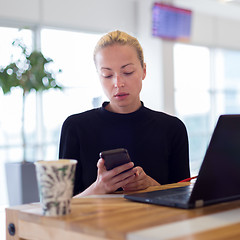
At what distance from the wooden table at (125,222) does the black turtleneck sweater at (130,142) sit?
68cm

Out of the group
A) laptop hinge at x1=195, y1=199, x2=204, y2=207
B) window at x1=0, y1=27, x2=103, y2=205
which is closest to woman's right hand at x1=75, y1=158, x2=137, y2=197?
laptop hinge at x1=195, y1=199, x2=204, y2=207

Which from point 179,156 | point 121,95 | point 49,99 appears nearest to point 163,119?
point 179,156

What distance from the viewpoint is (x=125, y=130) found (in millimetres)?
2023

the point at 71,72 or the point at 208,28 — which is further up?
the point at 208,28

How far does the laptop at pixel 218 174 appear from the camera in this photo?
1.14 metres

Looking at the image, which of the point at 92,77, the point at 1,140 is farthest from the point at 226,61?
the point at 1,140

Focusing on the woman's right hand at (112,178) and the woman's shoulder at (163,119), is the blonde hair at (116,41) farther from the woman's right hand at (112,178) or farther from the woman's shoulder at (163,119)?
the woman's right hand at (112,178)

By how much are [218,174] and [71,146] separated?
932 millimetres

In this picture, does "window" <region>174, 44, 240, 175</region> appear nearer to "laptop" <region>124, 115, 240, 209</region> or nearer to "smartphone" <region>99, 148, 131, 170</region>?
"smartphone" <region>99, 148, 131, 170</region>

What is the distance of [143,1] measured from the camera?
24.5 feet

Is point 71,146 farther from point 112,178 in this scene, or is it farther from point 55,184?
point 55,184

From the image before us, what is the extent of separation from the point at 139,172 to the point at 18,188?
143 inches

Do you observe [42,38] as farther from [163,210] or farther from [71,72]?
[163,210]

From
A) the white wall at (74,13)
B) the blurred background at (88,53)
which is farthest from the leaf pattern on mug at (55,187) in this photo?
the white wall at (74,13)
